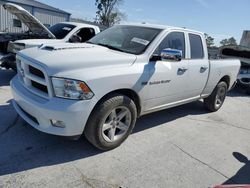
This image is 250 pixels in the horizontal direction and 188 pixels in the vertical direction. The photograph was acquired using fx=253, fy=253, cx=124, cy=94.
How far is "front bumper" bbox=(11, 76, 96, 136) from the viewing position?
3084 mm

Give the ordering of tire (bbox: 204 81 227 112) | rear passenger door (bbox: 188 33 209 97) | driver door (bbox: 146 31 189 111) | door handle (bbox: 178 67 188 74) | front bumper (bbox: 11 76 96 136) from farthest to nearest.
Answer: tire (bbox: 204 81 227 112) → rear passenger door (bbox: 188 33 209 97) → door handle (bbox: 178 67 188 74) → driver door (bbox: 146 31 189 111) → front bumper (bbox: 11 76 96 136)

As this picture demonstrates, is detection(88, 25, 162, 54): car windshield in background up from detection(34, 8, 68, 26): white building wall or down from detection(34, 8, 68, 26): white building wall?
down

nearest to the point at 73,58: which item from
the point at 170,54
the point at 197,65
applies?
the point at 170,54

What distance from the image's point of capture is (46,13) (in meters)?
25.9

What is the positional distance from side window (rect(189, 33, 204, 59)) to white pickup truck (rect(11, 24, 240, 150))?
0.02m

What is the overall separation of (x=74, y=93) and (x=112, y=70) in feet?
2.12

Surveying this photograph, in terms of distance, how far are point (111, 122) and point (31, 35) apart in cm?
552

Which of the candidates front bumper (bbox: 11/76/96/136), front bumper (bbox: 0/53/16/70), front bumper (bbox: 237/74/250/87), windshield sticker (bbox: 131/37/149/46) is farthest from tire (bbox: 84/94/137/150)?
front bumper (bbox: 237/74/250/87)

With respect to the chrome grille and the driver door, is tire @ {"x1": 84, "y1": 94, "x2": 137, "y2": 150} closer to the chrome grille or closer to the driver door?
the driver door

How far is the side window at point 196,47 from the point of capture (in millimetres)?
5073

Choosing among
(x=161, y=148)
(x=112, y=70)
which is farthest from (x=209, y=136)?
(x=112, y=70)

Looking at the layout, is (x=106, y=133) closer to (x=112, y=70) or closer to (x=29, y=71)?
(x=112, y=70)

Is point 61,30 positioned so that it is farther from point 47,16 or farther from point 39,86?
point 47,16

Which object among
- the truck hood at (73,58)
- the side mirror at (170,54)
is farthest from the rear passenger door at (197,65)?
the truck hood at (73,58)
